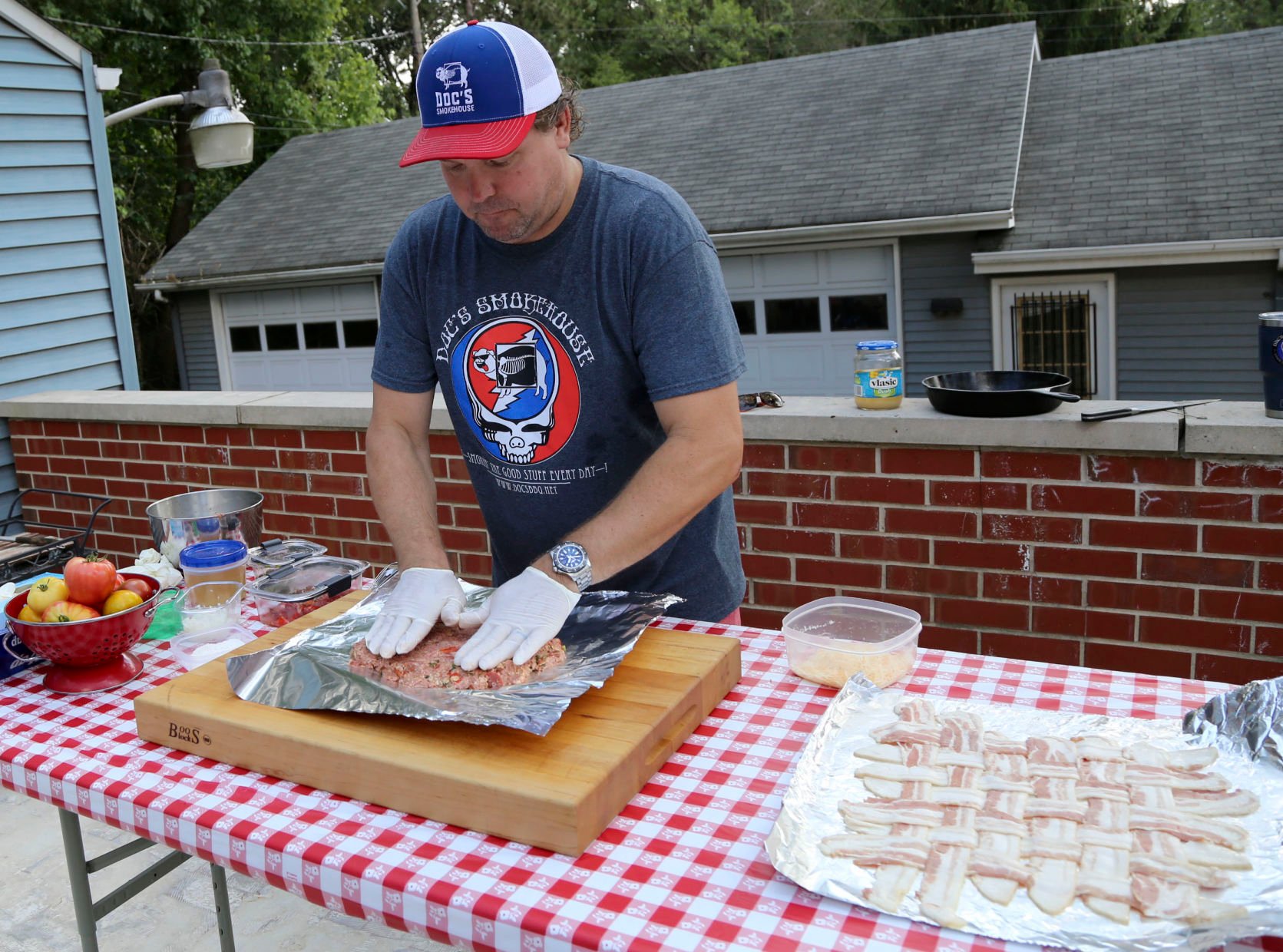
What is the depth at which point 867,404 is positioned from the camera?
297 cm

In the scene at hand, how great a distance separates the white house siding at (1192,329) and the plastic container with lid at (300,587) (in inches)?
393

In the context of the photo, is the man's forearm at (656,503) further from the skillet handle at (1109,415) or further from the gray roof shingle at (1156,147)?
the gray roof shingle at (1156,147)

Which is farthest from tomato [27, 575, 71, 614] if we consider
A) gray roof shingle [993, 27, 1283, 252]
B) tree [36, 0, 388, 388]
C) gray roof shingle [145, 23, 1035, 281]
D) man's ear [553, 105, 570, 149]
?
tree [36, 0, 388, 388]

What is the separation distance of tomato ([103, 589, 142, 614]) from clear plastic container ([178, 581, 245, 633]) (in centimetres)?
14

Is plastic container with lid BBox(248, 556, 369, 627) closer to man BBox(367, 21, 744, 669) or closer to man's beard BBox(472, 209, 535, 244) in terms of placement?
man BBox(367, 21, 744, 669)

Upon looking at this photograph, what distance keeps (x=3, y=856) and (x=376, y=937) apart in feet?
4.37

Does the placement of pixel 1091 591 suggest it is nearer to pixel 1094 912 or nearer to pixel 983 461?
pixel 983 461

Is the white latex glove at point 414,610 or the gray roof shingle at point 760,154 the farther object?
the gray roof shingle at point 760,154

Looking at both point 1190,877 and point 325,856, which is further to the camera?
point 325,856

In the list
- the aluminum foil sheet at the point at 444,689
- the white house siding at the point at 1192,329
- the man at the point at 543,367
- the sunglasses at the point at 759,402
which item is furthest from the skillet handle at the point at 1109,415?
the white house siding at the point at 1192,329

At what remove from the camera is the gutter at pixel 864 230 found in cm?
1025

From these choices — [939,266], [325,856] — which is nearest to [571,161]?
[325,856]

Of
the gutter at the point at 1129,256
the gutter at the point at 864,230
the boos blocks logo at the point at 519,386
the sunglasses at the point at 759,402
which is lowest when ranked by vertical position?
the sunglasses at the point at 759,402

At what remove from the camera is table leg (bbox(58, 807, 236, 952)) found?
7.02 feet
